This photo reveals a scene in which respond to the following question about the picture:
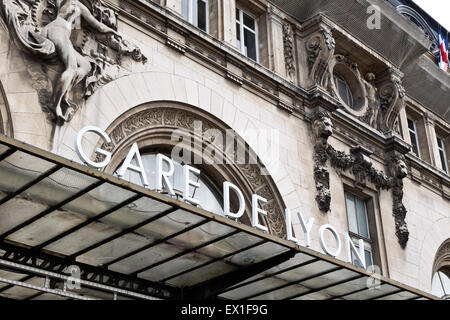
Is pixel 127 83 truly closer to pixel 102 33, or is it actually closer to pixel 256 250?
pixel 102 33

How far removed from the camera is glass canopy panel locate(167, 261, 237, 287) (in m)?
14.1

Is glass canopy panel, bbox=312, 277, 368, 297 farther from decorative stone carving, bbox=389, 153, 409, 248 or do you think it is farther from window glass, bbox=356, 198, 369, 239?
decorative stone carving, bbox=389, 153, 409, 248

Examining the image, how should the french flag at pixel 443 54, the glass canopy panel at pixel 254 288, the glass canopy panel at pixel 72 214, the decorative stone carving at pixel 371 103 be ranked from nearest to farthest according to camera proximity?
the glass canopy panel at pixel 72 214
the glass canopy panel at pixel 254 288
the decorative stone carving at pixel 371 103
the french flag at pixel 443 54

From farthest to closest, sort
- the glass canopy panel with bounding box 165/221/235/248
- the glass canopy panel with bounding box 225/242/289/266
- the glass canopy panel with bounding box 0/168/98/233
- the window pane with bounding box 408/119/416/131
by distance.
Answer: the window pane with bounding box 408/119/416/131, the glass canopy panel with bounding box 225/242/289/266, the glass canopy panel with bounding box 165/221/235/248, the glass canopy panel with bounding box 0/168/98/233

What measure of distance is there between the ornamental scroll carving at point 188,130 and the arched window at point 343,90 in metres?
6.21

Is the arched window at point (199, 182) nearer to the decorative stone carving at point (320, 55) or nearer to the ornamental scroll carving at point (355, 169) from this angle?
the ornamental scroll carving at point (355, 169)

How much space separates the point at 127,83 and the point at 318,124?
661cm

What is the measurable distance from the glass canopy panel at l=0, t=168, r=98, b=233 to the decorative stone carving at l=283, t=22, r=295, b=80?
35.0 feet

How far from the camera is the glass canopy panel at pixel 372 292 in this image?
610 inches

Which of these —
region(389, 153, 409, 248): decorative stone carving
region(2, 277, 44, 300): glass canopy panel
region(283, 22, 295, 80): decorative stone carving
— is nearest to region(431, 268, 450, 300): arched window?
region(389, 153, 409, 248): decorative stone carving

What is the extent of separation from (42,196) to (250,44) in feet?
35.5

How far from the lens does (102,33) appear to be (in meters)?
15.5

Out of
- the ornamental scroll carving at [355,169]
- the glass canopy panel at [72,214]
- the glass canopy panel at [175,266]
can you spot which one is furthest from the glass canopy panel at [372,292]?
the glass canopy panel at [72,214]
